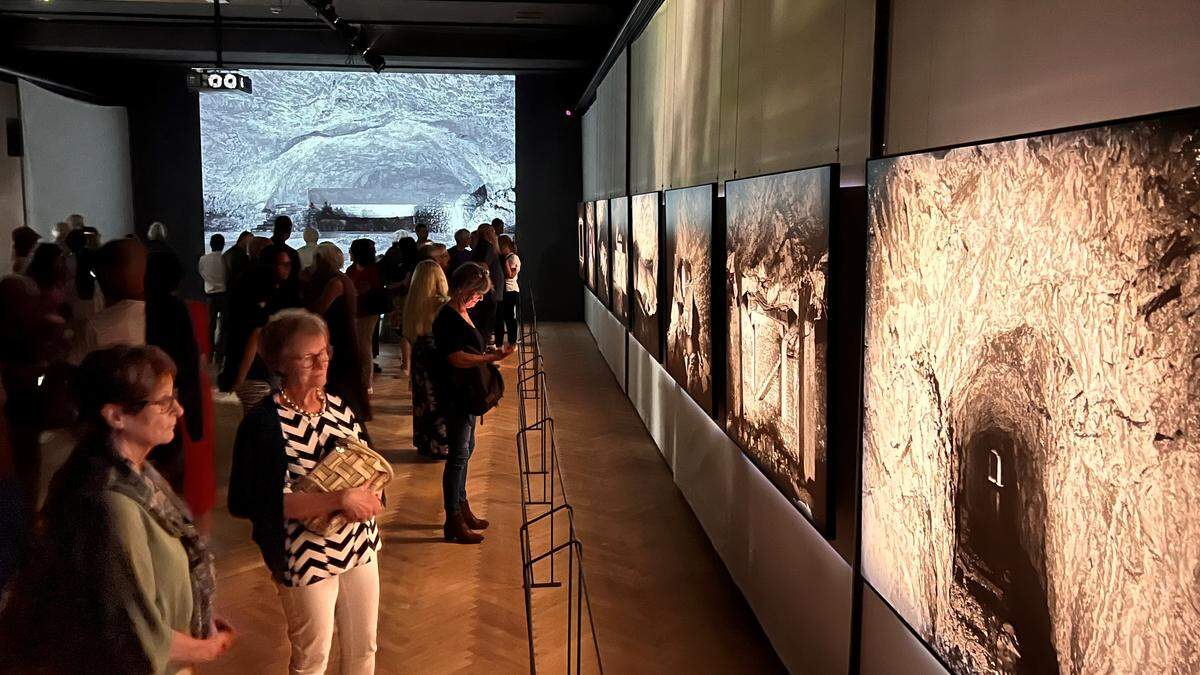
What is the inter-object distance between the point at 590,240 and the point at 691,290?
8443 millimetres

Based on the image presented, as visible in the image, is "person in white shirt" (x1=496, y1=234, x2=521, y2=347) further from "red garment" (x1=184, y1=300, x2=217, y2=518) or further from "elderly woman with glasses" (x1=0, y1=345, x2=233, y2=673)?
"elderly woman with glasses" (x1=0, y1=345, x2=233, y2=673)

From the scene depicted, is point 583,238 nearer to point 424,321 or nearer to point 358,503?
point 424,321

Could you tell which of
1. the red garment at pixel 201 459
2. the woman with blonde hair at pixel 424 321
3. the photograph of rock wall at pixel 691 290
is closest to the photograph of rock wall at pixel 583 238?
the woman with blonde hair at pixel 424 321

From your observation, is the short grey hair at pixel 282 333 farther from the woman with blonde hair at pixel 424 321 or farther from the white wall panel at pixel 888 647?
the woman with blonde hair at pixel 424 321

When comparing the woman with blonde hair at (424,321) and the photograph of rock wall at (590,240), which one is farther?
the photograph of rock wall at (590,240)

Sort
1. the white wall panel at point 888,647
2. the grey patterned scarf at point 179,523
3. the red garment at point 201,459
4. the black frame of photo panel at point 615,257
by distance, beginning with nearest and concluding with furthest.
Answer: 1. the grey patterned scarf at point 179,523
2. the white wall panel at point 888,647
3. the red garment at point 201,459
4. the black frame of photo panel at point 615,257

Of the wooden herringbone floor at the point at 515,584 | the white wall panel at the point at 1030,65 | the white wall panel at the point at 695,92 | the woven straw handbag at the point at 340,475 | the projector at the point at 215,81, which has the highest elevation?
the projector at the point at 215,81

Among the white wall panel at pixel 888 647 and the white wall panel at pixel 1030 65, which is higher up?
the white wall panel at pixel 1030 65

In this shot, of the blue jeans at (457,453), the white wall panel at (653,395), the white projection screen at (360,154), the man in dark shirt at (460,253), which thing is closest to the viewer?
the blue jeans at (457,453)

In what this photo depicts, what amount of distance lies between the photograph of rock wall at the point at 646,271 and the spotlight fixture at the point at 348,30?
5.29 meters

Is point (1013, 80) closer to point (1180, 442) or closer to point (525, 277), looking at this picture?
point (1180, 442)

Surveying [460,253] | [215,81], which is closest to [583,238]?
[460,253]

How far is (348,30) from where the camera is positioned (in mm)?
13867

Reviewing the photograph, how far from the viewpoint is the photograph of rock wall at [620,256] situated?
9.77 meters
